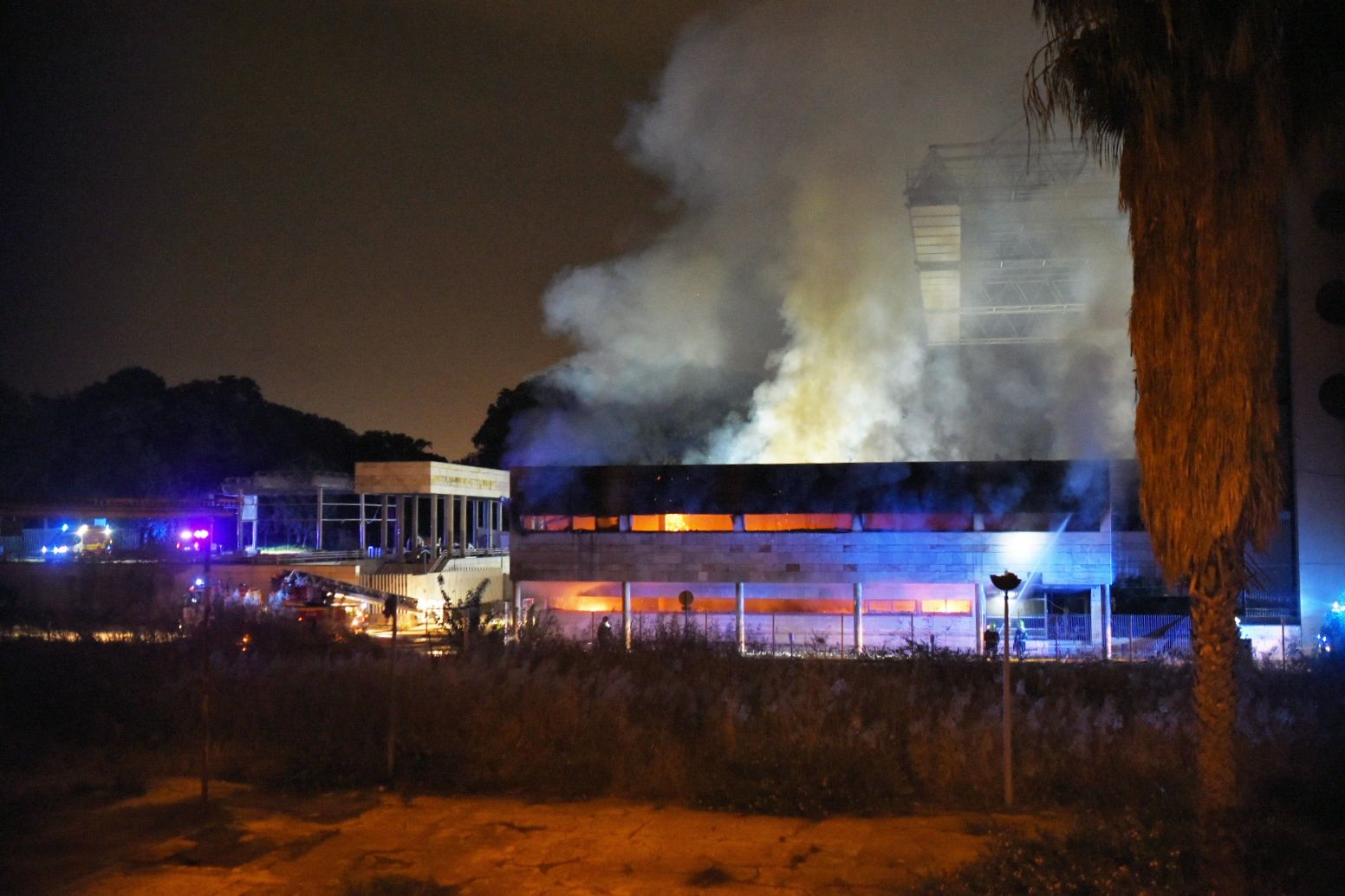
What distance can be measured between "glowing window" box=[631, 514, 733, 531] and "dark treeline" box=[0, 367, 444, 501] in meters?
30.3

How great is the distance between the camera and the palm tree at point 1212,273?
6.55 meters

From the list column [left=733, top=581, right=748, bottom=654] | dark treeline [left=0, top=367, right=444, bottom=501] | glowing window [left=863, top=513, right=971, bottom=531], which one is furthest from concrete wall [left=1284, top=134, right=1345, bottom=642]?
dark treeline [left=0, top=367, right=444, bottom=501]

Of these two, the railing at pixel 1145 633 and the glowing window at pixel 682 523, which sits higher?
the glowing window at pixel 682 523

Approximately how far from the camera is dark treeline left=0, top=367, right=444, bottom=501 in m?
55.9

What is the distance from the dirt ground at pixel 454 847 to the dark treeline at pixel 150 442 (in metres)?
45.1

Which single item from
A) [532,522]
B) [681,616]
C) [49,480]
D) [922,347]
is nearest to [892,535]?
[681,616]

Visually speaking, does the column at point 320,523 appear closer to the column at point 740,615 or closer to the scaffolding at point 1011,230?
the column at point 740,615

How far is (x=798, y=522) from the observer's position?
89.4 feet

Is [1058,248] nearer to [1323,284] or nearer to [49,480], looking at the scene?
[1323,284]

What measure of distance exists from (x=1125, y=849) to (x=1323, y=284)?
25.2 meters

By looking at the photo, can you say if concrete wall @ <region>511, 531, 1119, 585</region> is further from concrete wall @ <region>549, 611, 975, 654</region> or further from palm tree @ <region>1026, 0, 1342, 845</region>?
palm tree @ <region>1026, 0, 1342, 845</region>

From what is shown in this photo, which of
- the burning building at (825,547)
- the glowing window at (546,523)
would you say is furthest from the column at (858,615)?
the glowing window at (546,523)

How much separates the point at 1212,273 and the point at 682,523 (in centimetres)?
2194

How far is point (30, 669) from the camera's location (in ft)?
45.8
